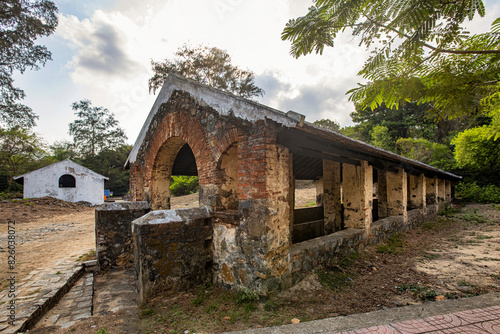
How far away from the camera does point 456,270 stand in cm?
501

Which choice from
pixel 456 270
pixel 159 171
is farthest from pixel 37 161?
pixel 456 270

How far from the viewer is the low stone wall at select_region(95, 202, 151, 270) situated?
19.1ft

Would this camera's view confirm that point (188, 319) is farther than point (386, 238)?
No

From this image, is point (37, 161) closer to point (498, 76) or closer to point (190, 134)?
point (190, 134)

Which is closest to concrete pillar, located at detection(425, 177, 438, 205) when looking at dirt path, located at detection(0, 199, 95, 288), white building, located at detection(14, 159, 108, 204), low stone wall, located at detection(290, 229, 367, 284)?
low stone wall, located at detection(290, 229, 367, 284)

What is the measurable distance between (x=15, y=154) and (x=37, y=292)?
29190 millimetres

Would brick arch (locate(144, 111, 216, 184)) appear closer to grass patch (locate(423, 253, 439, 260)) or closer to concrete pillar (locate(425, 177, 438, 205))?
grass patch (locate(423, 253, 439, 260))

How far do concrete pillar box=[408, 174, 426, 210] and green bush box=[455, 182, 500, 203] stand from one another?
9.70 meters

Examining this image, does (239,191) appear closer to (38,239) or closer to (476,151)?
(38,239)

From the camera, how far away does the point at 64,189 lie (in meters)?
22.1

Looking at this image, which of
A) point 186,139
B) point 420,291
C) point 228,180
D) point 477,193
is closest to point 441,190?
point 477,193

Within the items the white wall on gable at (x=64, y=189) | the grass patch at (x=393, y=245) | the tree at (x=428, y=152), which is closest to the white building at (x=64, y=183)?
the white wall on gable at (x=64, y=189)

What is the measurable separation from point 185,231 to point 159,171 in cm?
279

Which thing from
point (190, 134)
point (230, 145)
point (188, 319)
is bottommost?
point (188, 319)
